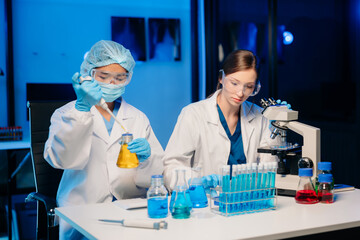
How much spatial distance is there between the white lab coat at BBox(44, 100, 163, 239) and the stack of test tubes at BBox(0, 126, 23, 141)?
1.86m

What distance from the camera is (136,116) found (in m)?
2.38

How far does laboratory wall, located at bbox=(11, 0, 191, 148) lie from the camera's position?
442 cm

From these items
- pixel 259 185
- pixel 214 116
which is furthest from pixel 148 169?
pixel 259 185

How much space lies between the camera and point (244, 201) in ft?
5.30

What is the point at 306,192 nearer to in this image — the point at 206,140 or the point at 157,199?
the point at 157,199

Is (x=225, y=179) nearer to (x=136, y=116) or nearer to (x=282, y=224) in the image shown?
(x=282, y=224)

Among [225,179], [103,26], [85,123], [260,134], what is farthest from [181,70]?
[225,179]

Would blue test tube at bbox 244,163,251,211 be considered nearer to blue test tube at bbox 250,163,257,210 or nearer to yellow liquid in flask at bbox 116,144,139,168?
Result: blue test tube at bbox 250,163,257,210

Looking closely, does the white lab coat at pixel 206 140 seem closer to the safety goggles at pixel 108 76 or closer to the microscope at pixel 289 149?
the microscope at pixel 289 149

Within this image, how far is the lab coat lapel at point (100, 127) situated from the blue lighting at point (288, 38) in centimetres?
219

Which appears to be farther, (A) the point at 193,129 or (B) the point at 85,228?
(A) the point at 193,129

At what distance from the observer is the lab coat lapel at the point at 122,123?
2234mm

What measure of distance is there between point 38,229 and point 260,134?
4.35ft

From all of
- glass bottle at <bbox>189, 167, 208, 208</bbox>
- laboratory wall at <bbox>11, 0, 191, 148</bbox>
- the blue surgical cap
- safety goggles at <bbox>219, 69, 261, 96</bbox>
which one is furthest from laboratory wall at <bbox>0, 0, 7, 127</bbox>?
glass bottle at <bbox>189, 167, 208, 208</bbox>
